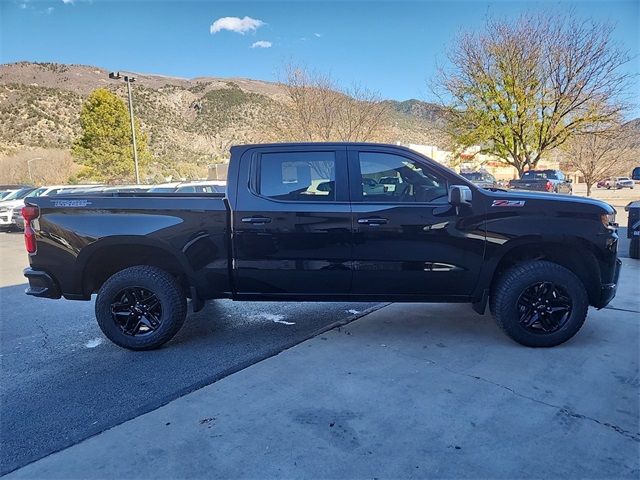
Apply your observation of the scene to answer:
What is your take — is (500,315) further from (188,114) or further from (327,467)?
(188,114)

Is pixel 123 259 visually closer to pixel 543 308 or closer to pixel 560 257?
pixel 543 308

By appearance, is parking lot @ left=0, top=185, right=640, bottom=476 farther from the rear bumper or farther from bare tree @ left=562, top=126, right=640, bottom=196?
bare tree @ left=562, top=126, right=640, bottom=196

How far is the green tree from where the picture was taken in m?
27.7

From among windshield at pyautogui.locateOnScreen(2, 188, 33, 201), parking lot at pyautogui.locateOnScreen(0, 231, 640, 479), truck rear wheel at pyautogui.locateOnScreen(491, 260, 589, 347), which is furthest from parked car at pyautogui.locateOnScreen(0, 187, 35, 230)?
truck rear wheel at pyautogui.locateOnScreen(491, 260, 589, 347)

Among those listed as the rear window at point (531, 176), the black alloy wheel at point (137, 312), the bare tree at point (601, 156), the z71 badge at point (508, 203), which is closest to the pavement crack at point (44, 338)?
the black alloy wheel at point (137, 312)

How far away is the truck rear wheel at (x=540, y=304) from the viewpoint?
3947mm

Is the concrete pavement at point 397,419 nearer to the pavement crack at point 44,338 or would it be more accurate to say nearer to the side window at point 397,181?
the side window at point 397,181

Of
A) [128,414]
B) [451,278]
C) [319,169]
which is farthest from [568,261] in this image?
[128,414]

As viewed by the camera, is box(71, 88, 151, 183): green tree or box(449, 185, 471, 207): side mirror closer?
box(449, 185, 471, 207): side mirror

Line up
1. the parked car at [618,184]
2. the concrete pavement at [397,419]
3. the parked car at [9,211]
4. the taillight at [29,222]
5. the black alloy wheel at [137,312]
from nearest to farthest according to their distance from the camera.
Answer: the concrete pavement at [397,419] → the taillight at [29,222] → the black alloy wheel at [137,312] → the parked car at [9,211] → the parked car at [618,184]

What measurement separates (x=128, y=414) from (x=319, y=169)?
258cm

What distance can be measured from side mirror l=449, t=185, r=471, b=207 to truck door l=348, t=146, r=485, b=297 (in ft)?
0.47

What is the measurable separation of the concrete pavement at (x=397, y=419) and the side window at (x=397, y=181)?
1443 millimetres

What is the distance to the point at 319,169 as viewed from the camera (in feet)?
13.4
